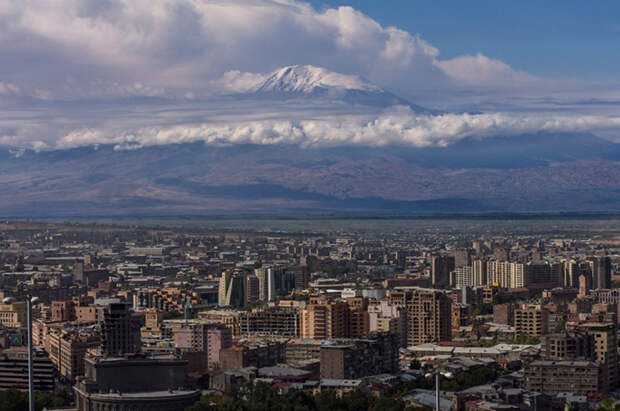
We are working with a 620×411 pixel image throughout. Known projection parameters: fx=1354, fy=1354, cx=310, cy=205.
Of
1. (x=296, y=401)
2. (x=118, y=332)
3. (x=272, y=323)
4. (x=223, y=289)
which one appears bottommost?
(x=296, y=401)

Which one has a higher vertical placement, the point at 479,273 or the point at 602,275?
the point at 602,275

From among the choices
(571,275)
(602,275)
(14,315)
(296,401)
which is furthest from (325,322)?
(571,275)

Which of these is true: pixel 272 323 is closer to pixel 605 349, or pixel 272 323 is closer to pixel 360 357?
pixel 360 357

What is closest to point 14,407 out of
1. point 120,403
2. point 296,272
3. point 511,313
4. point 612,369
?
point 120,403

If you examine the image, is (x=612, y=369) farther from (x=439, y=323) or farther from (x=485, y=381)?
(x=439, y=323)

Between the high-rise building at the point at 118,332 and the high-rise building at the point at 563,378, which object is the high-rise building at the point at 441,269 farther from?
the high-rise building at the point at 118,332

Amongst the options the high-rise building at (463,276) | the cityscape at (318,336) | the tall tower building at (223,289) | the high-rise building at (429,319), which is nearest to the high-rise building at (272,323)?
the cityscape at (318,336)

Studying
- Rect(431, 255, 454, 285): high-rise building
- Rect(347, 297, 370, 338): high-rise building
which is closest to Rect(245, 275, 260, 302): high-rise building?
Rect(431, 255, 454, 285): high-rise building
